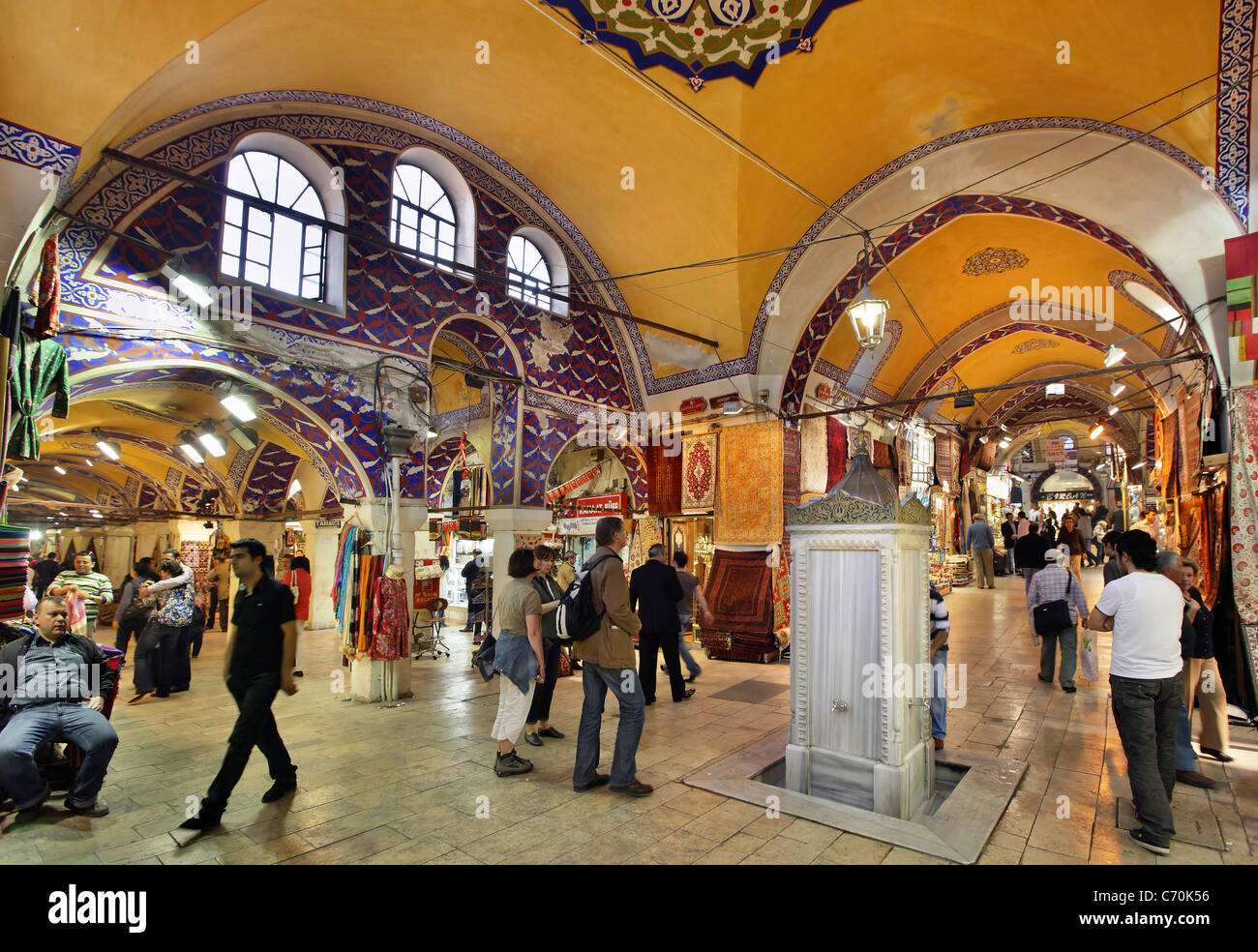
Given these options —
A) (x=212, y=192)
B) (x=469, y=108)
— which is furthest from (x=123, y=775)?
(x=469, y=108)

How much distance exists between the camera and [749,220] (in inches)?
352

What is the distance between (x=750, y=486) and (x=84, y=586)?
26.4 ft

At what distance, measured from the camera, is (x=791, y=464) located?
32.6ft

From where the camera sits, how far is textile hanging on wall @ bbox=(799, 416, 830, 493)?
10.3m

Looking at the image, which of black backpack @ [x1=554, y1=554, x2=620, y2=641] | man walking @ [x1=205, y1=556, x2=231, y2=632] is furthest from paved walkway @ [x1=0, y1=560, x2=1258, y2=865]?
man walking @ [x1=205, y1=556, x2=231, y2=632]

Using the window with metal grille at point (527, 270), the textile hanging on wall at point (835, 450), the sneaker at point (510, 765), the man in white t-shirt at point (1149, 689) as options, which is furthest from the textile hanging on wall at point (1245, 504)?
the window with metal grille at point (527, 270)

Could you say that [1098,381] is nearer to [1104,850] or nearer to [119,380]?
[1104,850]

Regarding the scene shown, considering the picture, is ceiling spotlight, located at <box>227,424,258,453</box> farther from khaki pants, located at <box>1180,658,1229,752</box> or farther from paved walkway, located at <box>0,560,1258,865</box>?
khaki pants, located at <box>1180,658,1229,752</box>

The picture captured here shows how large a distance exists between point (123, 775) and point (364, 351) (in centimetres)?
461

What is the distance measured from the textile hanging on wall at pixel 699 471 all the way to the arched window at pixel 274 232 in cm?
587

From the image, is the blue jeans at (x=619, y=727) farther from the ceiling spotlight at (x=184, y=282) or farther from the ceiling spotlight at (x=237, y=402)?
the ceiling spotlight at (x=184, y=282)

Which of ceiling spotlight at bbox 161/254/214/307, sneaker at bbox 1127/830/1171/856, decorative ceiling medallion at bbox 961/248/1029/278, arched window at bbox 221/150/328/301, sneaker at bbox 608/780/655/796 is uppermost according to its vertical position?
decorative ceiling medallion at bbox 961/248/1029/278

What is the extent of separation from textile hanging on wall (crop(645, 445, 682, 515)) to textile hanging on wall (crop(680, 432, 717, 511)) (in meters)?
0.12

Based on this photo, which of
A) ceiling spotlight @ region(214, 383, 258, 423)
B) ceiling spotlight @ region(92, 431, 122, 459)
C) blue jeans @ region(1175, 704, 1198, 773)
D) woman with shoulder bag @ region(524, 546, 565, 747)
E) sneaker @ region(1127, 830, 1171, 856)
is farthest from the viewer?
ceiling spotlight @ region(92, 431, 122, 459)
